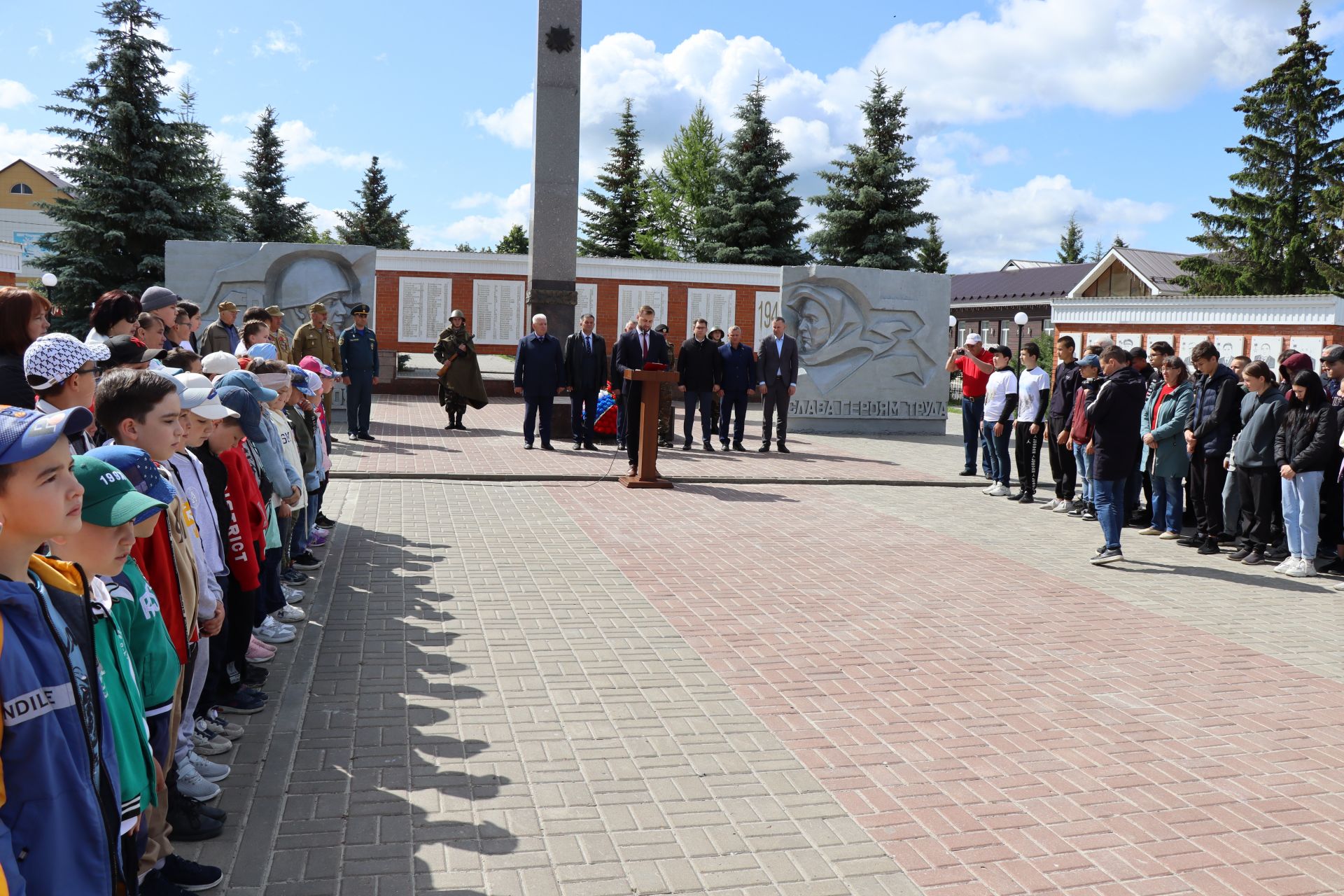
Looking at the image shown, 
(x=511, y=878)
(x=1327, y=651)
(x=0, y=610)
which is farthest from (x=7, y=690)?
(x=1327, y=651)

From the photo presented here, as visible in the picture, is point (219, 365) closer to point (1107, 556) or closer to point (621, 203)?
point (1107, 556)

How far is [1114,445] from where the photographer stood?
359 inches

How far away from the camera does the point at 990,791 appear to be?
14.3 ft

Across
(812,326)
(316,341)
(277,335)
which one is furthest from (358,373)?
(812,326)

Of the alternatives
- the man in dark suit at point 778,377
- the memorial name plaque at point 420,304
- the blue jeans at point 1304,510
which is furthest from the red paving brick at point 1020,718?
the memorial name plaque at point 420,304

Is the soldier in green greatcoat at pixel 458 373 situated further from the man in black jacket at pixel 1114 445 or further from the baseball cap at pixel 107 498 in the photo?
the baseball cap at pixel 107 498

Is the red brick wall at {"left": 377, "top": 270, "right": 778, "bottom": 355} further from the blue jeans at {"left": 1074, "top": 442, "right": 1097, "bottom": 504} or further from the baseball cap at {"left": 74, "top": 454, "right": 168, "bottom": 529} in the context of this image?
the baseball cap at {"left": 74, "top": 454, "right": 168, "bottom": 529}

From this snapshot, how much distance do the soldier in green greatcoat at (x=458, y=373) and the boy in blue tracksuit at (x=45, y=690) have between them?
14766mm

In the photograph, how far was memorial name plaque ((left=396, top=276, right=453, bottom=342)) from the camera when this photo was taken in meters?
25.7

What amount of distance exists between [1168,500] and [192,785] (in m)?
9.50

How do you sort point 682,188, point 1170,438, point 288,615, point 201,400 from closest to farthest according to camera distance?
point 201,400 → point 288,615 → point 1170,438 → point 682,188

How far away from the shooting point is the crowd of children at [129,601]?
2168 millimetres

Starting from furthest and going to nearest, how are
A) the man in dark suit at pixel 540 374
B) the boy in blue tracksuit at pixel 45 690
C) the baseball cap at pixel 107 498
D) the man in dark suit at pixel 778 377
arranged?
the man in dark suit at pixel 778 377 → the man in dark suit at pixel 540 374 → the baseball cap at pixel 107 498 → the boy in blue tracksuit at pixel 45 690

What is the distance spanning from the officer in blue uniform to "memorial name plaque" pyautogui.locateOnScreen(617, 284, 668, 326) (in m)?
11.4
